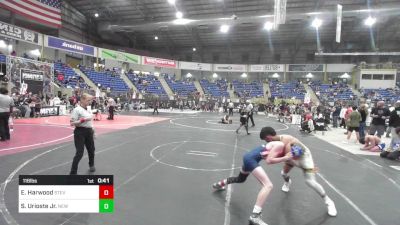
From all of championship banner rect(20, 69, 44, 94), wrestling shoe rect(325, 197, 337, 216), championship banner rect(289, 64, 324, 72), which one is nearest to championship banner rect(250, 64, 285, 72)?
championship banner rect(289, 64, 324, 72)

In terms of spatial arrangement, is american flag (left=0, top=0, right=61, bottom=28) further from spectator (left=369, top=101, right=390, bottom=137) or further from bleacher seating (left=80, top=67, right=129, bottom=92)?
spectator (left=369, top=101, right=390, bottom=137)

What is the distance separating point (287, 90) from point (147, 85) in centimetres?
1893

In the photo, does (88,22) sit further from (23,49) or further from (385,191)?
(385,191)

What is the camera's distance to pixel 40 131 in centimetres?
1236

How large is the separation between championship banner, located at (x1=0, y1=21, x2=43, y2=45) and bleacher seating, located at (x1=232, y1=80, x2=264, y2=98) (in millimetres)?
24866

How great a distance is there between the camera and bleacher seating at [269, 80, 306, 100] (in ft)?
128

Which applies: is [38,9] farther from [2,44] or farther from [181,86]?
[181,86]

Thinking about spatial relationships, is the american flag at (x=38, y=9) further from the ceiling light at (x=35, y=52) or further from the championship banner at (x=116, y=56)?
the championship banner at (x=116, y=56)

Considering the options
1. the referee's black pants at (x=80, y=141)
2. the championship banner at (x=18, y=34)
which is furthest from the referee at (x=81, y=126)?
the championship banner at (x=18, y=34)

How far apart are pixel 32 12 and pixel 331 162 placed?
1110 inches

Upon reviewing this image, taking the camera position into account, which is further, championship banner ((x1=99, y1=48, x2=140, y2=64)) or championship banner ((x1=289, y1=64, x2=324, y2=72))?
championship banner ((x1=289, y1=64, x2=324, y2=72))

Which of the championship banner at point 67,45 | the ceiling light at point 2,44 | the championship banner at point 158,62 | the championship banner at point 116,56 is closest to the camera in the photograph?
the ceiling light at point 2,44

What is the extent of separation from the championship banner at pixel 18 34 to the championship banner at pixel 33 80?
13.0 ft

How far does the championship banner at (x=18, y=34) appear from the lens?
73.7ft
